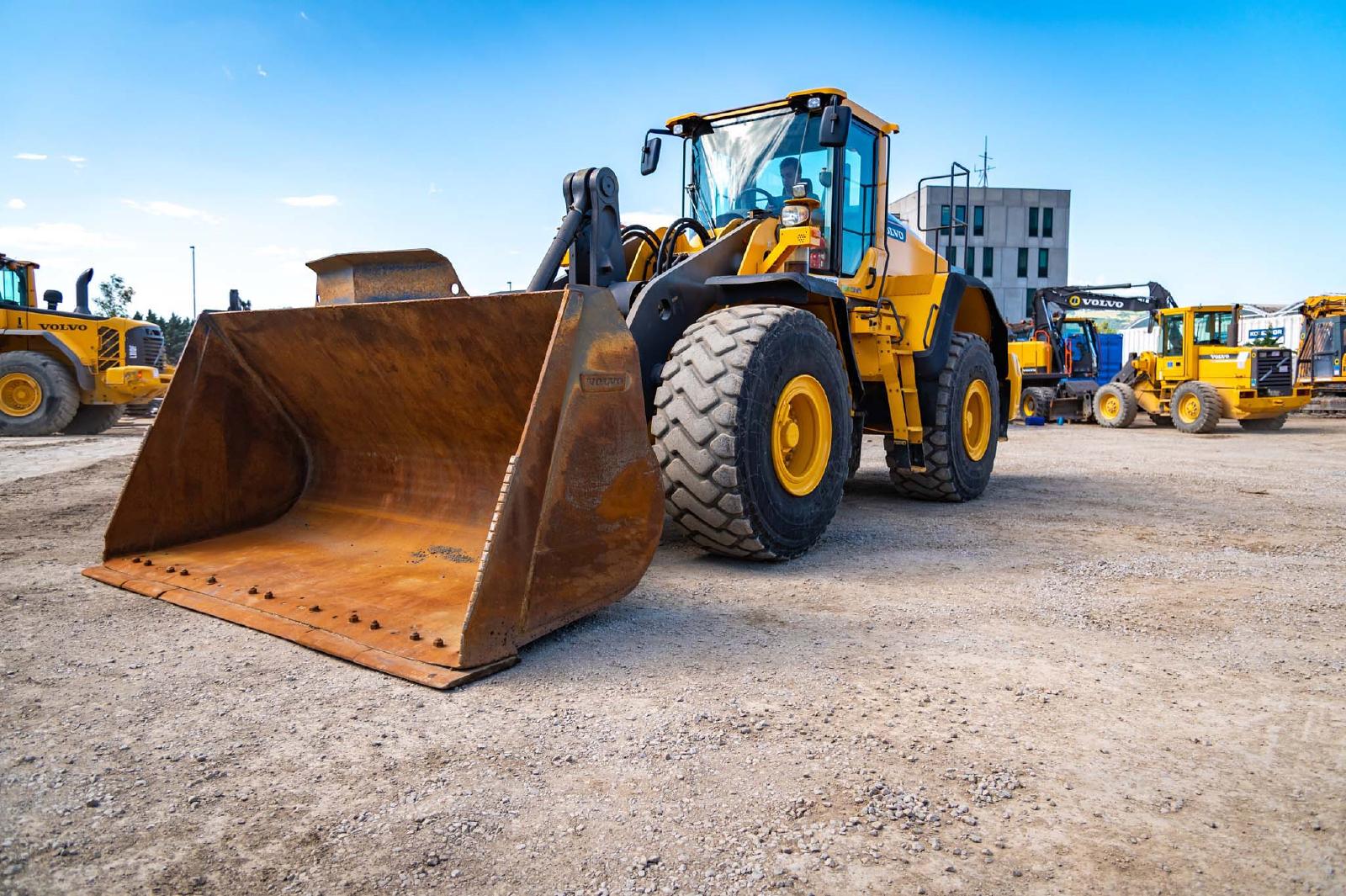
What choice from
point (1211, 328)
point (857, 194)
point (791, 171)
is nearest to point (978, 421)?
point (857, 194)

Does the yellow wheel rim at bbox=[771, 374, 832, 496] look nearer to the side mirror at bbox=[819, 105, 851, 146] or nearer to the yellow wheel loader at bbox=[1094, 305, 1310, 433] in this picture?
the side mirror at bbox=[819, 105, 851, 146]

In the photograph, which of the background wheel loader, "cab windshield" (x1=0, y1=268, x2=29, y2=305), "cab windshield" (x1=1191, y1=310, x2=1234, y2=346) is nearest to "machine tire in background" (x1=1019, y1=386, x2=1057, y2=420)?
the background wheel loader

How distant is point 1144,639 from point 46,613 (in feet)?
13.7

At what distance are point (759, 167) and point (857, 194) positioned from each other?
717mm

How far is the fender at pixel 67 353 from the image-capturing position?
1431cm

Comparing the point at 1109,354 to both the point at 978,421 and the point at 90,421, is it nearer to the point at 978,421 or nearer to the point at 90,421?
the point at 978,421

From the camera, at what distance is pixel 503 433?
4.12 meters

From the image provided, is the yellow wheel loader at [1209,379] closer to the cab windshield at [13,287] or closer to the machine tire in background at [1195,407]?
the machine tire in background at [1195,407]

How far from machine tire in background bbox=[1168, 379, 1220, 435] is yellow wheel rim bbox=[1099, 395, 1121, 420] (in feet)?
3.27

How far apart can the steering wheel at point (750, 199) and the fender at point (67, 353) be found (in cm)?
1304

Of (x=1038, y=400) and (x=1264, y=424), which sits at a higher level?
(x=1038, y=400)

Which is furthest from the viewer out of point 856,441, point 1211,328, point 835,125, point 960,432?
point 1211,328

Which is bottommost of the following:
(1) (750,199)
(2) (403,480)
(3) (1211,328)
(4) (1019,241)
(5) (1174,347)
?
(2) (403,480)

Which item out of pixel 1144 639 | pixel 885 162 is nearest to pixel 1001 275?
pixel 885 162
